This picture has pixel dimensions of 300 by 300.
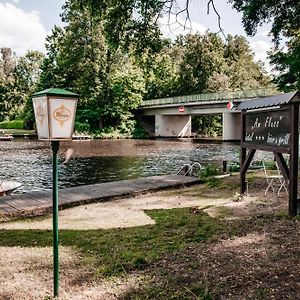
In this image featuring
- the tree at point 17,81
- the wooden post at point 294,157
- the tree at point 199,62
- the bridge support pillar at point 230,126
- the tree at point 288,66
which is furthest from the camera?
the tree at point 17,81

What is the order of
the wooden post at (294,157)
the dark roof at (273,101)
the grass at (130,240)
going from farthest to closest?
the wooden post at (294,157) → the dark roof at (273,101) → the grass at (130,240)

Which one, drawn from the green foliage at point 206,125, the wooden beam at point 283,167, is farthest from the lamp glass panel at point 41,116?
the green foliage at point 206,125

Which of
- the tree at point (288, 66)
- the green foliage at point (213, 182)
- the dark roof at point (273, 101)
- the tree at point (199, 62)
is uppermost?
the tree at point (199, 62)

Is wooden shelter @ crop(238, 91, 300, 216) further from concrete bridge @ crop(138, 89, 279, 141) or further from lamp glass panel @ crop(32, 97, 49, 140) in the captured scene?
concrete bridge @ crop(138, 89, 279, 141)

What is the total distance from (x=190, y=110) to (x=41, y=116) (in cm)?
3968

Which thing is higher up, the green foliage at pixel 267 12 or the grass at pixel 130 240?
the green foliage at pixel 267 12

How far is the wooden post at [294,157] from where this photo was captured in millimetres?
5770

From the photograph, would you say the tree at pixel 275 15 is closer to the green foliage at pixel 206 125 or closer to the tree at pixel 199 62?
the tree at pixel 199 62

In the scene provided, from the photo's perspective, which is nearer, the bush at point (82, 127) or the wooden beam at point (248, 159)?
the wooden beam at point (248, 159)

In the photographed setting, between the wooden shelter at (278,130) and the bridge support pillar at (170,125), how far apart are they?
136 ft

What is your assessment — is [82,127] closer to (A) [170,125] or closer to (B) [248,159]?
(A) [170,125]

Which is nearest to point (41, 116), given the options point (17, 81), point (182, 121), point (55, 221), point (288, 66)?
point (55, 221)

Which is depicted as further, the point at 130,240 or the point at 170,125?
the point at 170,125

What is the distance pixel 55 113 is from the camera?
3500 millimetres
